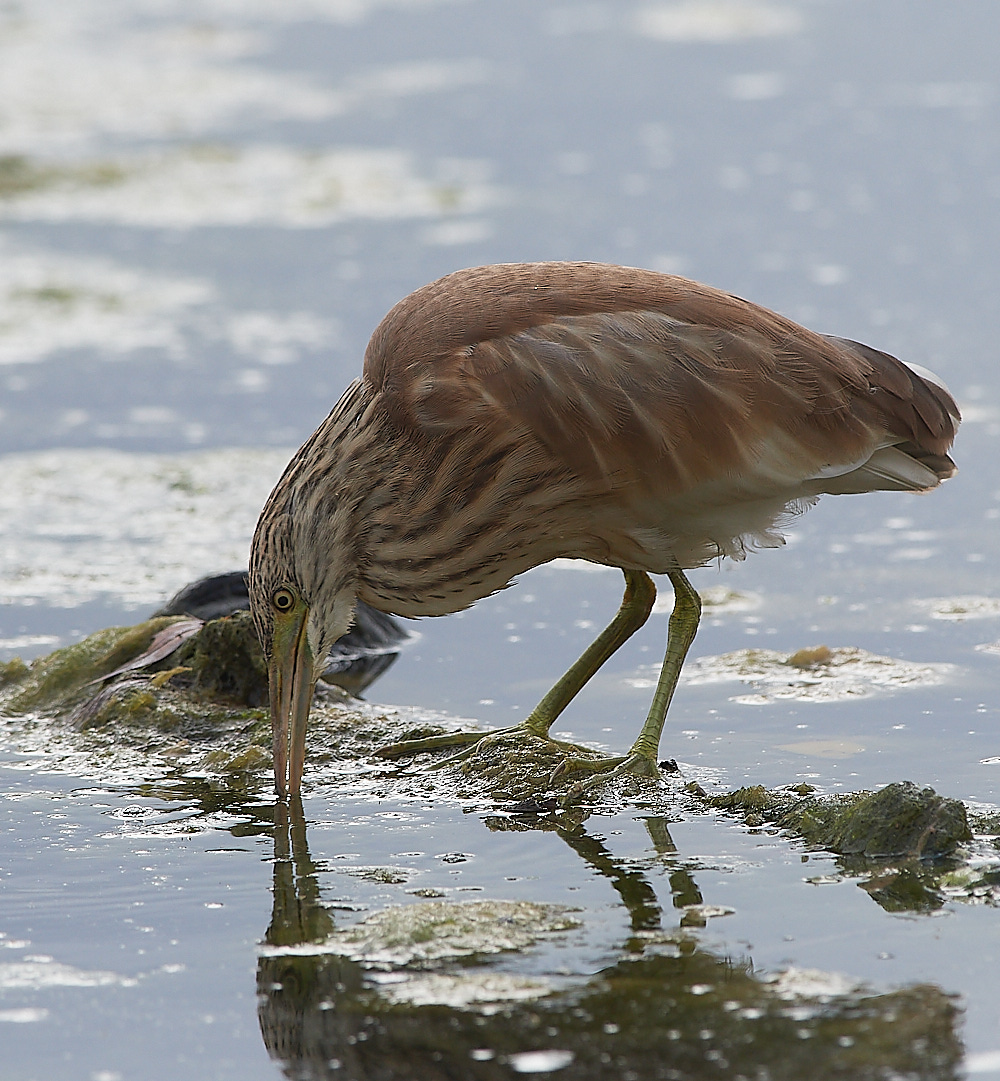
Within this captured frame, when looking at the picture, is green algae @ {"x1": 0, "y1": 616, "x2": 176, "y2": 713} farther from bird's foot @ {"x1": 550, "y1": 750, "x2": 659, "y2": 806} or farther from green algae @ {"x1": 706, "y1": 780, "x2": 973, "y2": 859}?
green algae @ {"x1": 706, "y1": 780, "x2": 973, "y2": 859}

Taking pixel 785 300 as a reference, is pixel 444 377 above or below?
below

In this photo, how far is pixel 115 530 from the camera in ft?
23.8

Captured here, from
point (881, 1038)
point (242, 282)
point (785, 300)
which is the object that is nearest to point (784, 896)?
point (881, 1038)

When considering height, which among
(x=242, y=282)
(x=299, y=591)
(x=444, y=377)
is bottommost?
(x=299, y=591)

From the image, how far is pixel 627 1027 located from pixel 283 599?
6.14 ft

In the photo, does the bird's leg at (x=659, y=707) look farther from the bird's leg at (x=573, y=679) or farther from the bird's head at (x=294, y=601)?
the bird's head at (x=294, y=601)

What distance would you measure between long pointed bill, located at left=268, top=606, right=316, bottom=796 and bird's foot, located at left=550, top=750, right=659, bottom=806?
0.72 metres

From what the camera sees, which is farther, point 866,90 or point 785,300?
point 866,90

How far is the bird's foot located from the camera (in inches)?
185

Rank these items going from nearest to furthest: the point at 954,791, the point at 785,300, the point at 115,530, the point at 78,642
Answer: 1. the point at 954,791
2. the point at 78,642
3. the point at 115,530
4. the point at 785,300

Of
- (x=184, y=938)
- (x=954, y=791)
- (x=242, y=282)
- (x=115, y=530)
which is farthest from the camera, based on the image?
(x=242, y=282)

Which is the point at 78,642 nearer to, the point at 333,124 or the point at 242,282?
the point at 242,282

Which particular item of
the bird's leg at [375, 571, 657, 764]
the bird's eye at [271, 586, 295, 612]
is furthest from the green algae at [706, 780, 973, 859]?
the bird's eye at [271, 586, 295, 612]

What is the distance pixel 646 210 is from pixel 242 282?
8.77ft
